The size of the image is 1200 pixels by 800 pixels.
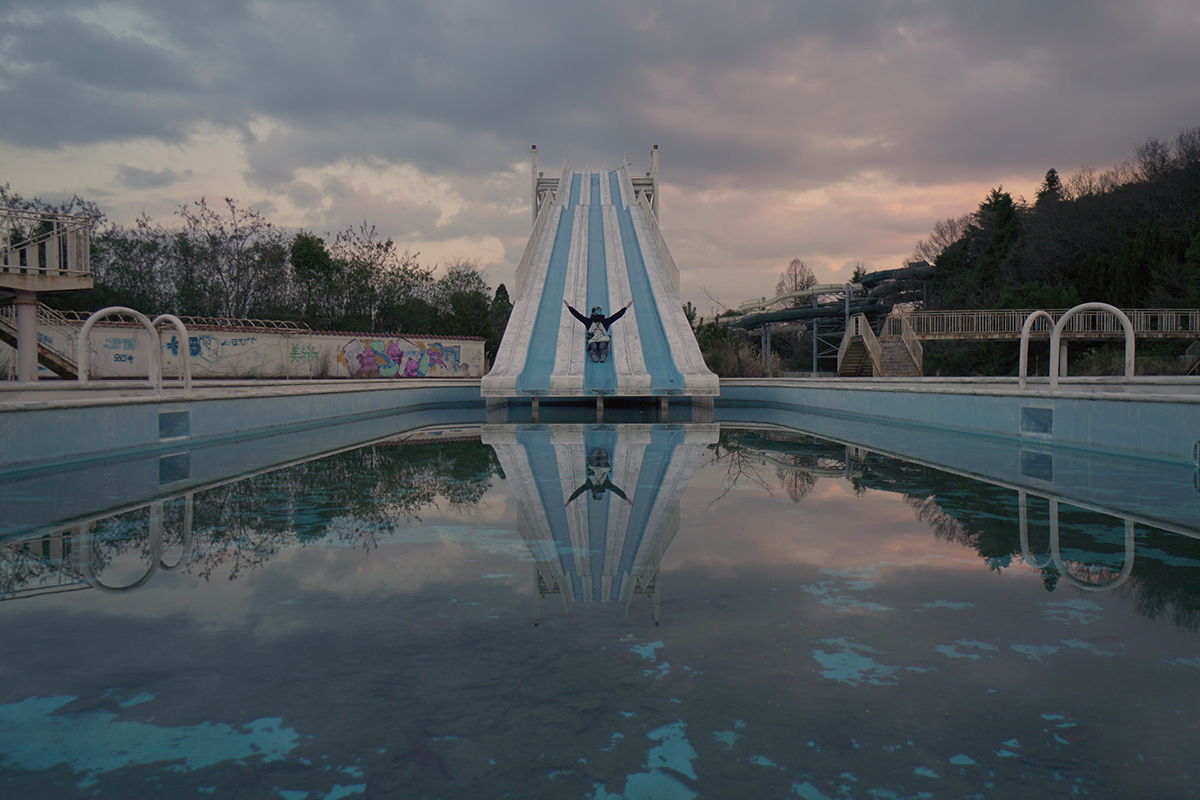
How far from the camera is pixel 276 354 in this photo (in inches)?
890

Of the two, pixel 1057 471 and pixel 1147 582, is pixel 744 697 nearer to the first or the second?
pixel 1147 582

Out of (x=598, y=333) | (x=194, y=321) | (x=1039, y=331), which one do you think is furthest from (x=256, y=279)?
(x=1039, y=331)

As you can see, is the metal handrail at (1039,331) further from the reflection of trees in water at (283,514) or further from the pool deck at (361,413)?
the reflection of trees in water at (283,514)

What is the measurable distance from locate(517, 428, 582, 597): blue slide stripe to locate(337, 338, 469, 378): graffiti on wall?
49.4ft

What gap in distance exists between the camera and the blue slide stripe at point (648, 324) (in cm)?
1523

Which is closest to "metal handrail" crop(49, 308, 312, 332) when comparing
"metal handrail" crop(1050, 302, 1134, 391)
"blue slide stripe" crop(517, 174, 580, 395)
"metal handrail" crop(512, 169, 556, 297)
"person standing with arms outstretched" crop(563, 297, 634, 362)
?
"metal handrail" crop(512, 169, 556, 297)

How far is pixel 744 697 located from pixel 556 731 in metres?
0.58

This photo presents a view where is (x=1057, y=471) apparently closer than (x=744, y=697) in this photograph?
No

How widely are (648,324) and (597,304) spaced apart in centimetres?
164

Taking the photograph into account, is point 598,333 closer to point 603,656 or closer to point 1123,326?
point 1123,326

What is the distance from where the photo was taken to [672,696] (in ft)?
7.38

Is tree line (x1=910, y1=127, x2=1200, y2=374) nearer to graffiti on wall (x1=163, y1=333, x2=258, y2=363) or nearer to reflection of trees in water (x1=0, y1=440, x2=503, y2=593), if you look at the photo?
reflection of trees in water (x1=0, y1=440, x2=503, y2=593)

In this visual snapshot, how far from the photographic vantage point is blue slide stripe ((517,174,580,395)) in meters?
15.1

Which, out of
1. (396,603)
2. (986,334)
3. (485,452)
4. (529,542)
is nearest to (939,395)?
(485,452)
